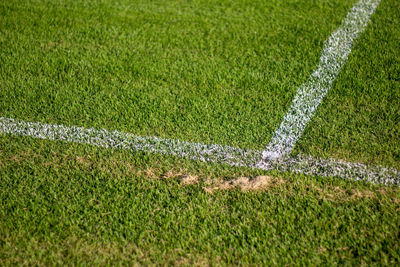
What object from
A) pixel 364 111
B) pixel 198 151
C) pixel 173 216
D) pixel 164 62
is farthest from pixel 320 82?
pixel 173 216

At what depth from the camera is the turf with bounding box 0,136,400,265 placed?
6.12ft

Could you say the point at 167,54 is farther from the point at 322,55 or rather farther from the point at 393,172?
the point at 393,172

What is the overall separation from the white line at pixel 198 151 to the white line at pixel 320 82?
0.36ft

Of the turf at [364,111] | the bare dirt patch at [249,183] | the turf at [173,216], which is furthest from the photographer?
the turf at [364,111]

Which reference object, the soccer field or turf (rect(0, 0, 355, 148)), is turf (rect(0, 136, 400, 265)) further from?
turf (rect(0, 0, 355, 148))

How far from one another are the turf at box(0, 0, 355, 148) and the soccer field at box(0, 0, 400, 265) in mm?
15

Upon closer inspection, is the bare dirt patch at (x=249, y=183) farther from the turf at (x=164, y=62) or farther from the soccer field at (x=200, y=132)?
the turf at (x=164, y=62)

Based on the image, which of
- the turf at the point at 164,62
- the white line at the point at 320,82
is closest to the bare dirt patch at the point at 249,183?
the white line at the point at 320,82

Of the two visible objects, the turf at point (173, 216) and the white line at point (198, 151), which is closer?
the turf at point (173, 216)

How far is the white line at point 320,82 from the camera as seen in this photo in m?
2.42

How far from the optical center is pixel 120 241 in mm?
1935

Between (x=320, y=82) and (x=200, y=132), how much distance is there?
3.32 feet

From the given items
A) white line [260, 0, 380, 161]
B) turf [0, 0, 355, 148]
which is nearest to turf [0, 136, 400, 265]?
white line [260, 0, 380, 161]

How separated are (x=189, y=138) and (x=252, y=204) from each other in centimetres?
62
